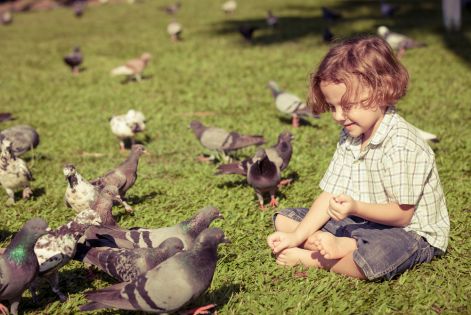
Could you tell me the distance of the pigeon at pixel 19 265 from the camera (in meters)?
3.92

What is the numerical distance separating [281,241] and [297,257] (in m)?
0.25

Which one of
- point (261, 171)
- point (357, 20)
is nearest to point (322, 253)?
point (261, 171)

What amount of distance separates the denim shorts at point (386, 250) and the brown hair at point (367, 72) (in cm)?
105

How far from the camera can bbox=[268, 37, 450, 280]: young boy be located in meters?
4.05

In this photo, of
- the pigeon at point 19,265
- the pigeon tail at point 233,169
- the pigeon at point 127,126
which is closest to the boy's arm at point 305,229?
the pigeon at point 19,265

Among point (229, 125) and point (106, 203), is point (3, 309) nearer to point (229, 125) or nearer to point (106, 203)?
point (106, 203)

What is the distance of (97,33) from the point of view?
21375mm

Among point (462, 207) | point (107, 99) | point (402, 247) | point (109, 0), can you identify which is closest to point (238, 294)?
point (402, 247)

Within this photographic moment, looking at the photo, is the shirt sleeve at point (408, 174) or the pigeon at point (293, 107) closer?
the shirt sleeve at point (408, 174)

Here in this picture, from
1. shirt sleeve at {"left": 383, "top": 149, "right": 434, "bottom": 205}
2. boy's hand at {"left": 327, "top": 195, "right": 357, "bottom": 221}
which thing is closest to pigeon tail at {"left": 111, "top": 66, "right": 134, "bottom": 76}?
shirt sleeve at {"left": 383, "top": 149, "right": 434, "bottom": 205}

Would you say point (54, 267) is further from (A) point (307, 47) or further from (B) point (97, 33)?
(B) point (97, 33)

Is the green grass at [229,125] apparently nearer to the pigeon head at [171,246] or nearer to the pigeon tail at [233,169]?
the pigeon tail at [233,169]

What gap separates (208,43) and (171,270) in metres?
14.7

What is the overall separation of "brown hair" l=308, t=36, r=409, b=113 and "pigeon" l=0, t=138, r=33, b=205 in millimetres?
4440
